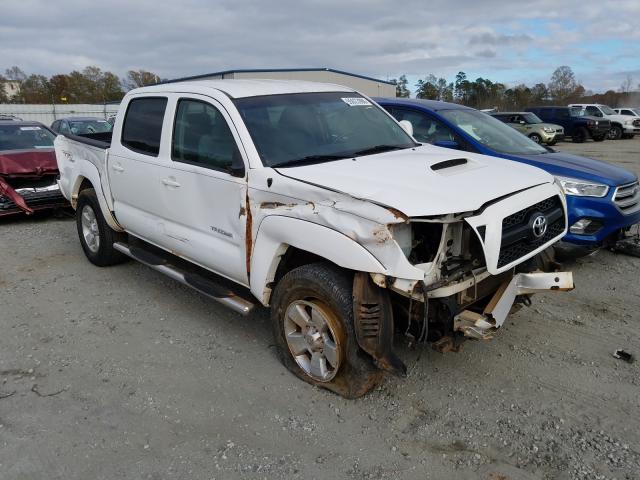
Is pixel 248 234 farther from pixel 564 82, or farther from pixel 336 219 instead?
pixel 564 82

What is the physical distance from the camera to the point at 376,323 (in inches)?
123

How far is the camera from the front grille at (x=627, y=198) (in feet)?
18.3

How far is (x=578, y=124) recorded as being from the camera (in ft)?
86.2

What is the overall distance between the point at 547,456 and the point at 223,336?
2.57 metres

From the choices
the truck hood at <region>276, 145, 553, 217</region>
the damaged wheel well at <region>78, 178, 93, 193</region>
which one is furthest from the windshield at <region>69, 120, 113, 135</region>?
the truck hood at <region>276, 145, 553, 217</region>

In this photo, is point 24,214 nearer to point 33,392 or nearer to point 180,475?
point 33,392

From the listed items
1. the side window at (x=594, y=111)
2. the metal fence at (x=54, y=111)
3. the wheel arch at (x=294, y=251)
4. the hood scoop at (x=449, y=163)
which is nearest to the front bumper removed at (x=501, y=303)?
the wheel arch at (x=294, y=251)

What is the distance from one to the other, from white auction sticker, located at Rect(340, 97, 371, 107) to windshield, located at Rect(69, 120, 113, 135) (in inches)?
418

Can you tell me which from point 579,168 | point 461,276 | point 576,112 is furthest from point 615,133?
point 461,276

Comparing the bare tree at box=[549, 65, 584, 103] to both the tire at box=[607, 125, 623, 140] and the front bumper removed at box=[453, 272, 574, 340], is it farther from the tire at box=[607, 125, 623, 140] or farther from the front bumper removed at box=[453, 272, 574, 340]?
the front bumper removed at box=[453, 272, 574, 340]

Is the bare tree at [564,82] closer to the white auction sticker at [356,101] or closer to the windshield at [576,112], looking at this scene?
the windshield at [576,112]

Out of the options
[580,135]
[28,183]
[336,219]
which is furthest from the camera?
[580,135]

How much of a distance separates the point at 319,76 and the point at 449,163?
955 inches

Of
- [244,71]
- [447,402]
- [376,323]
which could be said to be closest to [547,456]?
[447,402]
